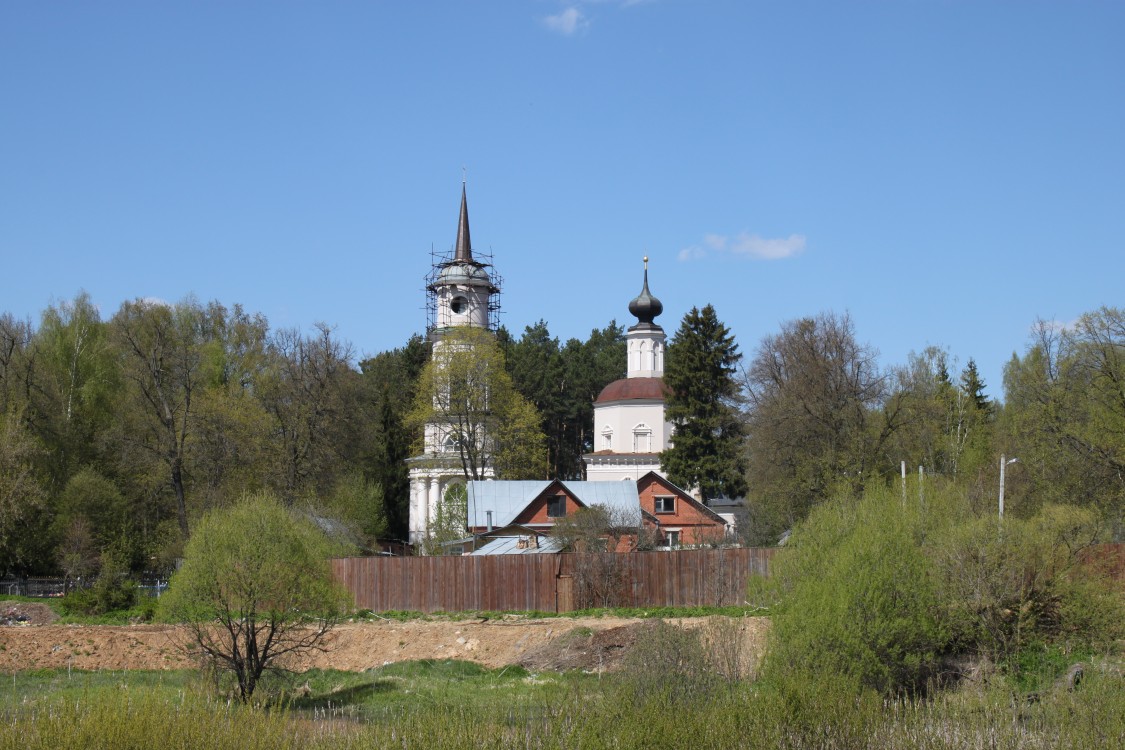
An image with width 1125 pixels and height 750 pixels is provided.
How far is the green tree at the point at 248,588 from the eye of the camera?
992 inches

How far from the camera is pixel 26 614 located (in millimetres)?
40312

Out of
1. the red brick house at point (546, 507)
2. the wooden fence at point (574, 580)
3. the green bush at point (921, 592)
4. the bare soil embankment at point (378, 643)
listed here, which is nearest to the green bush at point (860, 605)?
the green bush at point (921, 592)

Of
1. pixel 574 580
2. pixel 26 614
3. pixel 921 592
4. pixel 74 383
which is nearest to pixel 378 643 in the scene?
pixel 574 580

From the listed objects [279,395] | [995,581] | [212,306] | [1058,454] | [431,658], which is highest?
[212,306]

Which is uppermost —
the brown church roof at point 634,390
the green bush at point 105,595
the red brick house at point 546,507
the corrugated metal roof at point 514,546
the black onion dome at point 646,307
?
the black onion dome at point 646,307

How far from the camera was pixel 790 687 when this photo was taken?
15961 millimetres

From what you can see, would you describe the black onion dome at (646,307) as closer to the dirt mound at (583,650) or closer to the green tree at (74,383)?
the green tree at (74,383)

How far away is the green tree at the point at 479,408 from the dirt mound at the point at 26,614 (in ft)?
78.5

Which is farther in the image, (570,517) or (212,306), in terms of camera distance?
(212,306)

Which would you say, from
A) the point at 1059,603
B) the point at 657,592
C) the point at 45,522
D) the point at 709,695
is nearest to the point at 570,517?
the point at 657,592

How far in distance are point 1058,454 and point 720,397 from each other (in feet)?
92.8

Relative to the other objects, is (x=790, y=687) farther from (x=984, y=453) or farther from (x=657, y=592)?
(x=984, y=453)

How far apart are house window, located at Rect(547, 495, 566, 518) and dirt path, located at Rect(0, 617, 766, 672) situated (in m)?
18.3

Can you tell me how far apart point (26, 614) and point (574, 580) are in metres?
17.9
